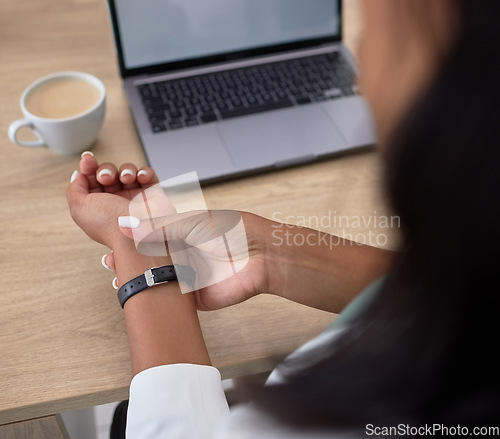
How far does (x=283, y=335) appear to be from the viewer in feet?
2.01

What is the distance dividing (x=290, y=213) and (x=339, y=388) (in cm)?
32

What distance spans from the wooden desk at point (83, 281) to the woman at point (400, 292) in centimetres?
3

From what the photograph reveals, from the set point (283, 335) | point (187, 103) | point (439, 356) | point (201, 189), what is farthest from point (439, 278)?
point (187, 103)

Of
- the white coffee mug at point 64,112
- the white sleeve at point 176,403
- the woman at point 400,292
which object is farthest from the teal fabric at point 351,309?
the white coffee mug at point 64,112

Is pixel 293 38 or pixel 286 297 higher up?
pixel 293 38

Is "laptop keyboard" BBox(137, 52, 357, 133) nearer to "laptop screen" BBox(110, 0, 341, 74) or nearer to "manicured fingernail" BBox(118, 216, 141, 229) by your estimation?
"laptop screen" BBox(110, 0, 341, 74)

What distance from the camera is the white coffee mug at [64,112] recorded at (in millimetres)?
729

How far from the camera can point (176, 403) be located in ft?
1.77

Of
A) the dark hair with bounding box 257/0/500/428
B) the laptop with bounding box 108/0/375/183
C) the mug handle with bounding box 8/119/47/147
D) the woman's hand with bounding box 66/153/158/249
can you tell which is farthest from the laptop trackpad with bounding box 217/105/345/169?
the dark hair with bounding box 257/0/500/428

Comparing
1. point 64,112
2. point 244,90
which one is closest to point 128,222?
point 64,112

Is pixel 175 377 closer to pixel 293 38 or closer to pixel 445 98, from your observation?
pixel 445 98

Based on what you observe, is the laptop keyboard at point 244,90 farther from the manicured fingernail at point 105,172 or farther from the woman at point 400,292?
the woman at point 400,292

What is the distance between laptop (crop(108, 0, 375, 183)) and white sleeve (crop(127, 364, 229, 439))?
0.27 metres

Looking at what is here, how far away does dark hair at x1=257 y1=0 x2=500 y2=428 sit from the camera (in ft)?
0.93
